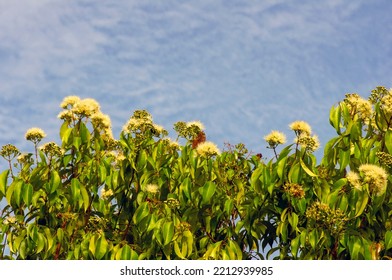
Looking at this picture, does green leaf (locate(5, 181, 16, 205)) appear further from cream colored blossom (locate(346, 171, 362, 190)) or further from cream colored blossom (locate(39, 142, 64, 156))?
cream colored blossom (locate(346, 171, 362, 190))

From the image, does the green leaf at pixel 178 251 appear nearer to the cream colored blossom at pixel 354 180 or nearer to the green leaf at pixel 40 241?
the green leaf at pixel 40 241

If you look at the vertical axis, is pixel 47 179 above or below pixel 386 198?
above

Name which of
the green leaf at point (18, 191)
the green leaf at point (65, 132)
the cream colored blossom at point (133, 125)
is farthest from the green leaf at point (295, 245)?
the green leaf at point (18, 191)

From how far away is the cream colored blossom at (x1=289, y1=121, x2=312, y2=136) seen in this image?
21.1ft

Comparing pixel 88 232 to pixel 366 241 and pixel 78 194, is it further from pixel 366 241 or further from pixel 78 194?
pixel 366 241

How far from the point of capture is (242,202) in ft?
Result: 22.3

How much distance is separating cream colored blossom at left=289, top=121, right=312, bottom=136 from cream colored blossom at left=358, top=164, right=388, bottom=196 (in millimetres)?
687

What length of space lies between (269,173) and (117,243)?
175cm

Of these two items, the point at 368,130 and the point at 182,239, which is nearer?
the point at 182,239

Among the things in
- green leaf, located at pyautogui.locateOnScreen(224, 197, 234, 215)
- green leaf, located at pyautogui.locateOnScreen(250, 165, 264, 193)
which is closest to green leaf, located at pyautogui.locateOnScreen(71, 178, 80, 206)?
green leaf, located at pyautogui.locateOnScreen(224, 197, 234, 215)

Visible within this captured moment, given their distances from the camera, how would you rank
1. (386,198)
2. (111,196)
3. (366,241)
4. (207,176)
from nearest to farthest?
1. (366,241)
2. (386,198)
3. (207,176)
4. (111,196)

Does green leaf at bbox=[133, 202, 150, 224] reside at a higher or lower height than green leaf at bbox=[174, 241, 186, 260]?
higher
